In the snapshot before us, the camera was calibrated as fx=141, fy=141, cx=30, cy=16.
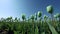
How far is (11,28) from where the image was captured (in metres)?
1.95

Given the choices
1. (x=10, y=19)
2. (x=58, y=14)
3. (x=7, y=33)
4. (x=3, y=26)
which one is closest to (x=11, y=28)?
(x=7, y=33)

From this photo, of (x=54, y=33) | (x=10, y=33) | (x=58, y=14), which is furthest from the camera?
(x=10, y=33)

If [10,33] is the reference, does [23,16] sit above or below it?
above

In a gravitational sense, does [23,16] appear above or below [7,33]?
above

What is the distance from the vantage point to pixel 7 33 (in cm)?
188

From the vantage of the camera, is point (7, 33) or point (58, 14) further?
point (7, 33)

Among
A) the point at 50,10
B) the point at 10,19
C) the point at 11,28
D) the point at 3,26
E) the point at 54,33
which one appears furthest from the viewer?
the point at 10,19

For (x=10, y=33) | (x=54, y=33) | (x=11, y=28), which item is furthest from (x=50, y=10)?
(x=11, y=28)

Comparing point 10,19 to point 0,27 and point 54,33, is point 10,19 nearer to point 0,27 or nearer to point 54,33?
point 0,27

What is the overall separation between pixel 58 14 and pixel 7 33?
30.5 inches

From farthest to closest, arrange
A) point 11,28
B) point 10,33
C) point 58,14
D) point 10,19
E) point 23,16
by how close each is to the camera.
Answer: point 10,19
point 11,28
point 10,33
point 23,16
point 58,14

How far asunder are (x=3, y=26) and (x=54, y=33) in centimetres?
224

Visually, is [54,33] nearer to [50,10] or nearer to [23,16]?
[50,10]

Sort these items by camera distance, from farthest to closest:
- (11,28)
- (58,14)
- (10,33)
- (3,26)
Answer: (3,26) → (11,28) → (10,33) → (58,14)
